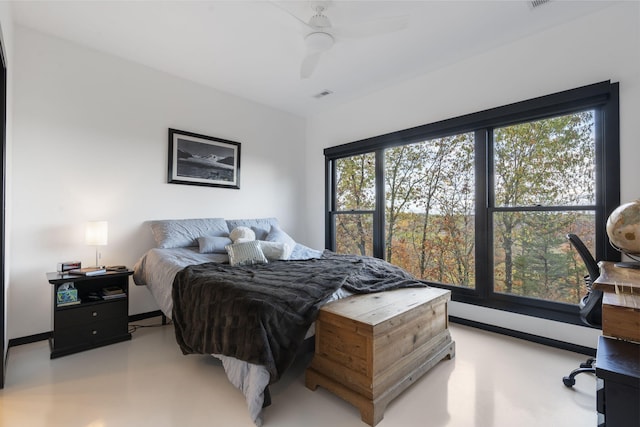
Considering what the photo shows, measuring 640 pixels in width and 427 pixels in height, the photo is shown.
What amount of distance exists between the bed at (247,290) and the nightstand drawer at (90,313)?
304 millimetres

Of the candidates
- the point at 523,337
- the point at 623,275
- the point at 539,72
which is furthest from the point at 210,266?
the point at 539,72

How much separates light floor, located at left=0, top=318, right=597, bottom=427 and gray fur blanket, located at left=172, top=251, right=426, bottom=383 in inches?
Answer: 11.0

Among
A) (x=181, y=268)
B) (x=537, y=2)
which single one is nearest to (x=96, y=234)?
(x=181, y=268)

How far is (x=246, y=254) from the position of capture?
2775mm

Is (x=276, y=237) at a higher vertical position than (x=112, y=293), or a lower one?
higher

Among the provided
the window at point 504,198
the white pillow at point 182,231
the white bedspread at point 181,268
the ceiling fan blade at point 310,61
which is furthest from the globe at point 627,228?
the white pillow at point 182,231

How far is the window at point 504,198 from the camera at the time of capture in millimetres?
2418

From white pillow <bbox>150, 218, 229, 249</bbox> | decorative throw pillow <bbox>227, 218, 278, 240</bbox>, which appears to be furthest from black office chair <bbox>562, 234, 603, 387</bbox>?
white pillow <bbox>150, 218, 229, 249</bbox>

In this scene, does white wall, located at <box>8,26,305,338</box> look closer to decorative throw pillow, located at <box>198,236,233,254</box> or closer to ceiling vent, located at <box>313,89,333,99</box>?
decorative throw pillow, located at <box>198,236,233,254</box>

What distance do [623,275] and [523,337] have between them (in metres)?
1.65

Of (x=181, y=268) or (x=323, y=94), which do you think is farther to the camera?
(x=323, y=94)

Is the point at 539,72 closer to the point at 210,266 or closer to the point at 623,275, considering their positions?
the point at 623,275

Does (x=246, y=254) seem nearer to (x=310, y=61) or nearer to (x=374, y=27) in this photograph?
(x=310, y=61)

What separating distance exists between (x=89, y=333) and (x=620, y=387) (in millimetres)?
3249
